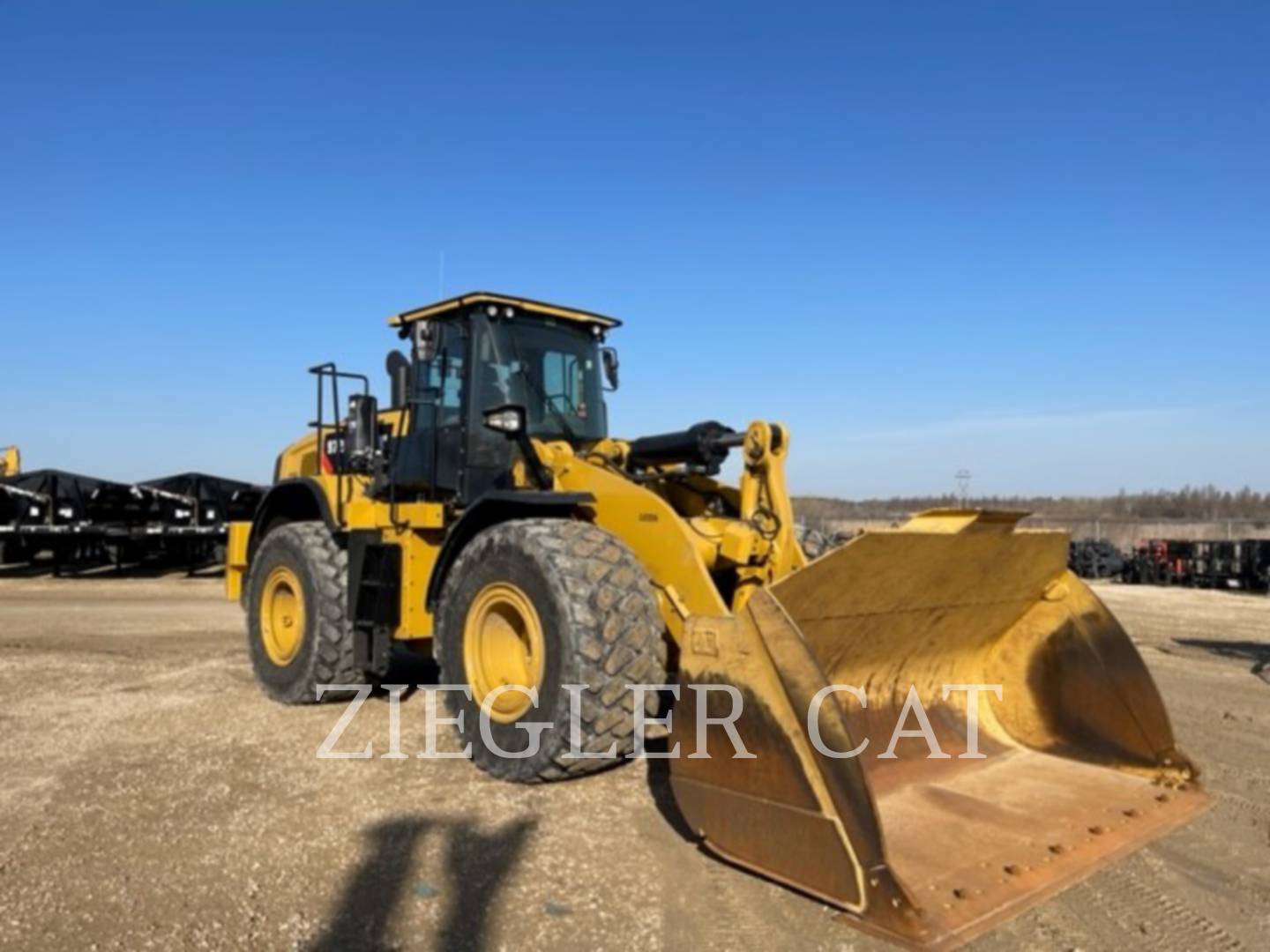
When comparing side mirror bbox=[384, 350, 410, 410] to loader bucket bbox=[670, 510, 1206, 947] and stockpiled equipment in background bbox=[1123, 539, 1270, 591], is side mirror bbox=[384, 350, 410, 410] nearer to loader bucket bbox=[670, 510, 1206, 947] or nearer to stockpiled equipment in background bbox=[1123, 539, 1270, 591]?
loader bucket bbox=[670, 510, 1206, 947]

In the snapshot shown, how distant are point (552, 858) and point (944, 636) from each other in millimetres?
2393

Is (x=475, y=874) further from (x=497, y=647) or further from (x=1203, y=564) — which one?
(x=1203, y=564)

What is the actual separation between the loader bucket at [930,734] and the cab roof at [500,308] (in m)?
3.29

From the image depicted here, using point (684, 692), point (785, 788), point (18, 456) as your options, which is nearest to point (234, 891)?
point (684, 692)

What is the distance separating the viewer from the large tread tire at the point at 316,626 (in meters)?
7.14

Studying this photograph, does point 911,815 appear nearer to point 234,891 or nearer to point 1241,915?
point 1241,915

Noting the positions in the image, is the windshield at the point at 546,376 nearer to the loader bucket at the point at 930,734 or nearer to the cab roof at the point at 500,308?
the cab roof at the point at 500,308

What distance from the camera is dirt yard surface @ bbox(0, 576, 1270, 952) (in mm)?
3559

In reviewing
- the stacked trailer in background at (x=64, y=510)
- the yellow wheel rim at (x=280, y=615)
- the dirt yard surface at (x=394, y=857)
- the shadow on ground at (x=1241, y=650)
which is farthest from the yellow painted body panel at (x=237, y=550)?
the stacked trailer in background at (x=64, y=510)

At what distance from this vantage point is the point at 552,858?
13.9ft

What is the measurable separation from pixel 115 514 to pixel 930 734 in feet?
61.1

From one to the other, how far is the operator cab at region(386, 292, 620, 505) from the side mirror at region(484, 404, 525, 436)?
0.10 m

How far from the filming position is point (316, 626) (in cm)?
715

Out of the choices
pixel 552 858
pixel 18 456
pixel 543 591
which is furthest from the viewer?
pixel 18 456
